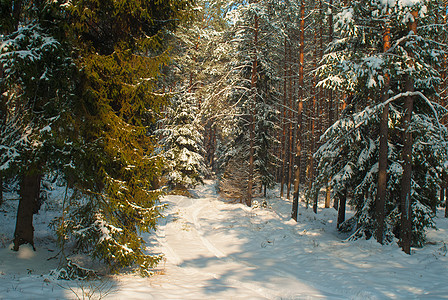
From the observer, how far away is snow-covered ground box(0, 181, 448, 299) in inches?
221

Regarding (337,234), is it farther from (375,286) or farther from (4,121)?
(4,121)

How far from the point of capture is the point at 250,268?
814cm

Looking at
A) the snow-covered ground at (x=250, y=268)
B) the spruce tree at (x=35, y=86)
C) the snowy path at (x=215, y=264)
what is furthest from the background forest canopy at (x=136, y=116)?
the snowy path at (x=215, y=264)

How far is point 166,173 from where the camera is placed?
73.8 feet

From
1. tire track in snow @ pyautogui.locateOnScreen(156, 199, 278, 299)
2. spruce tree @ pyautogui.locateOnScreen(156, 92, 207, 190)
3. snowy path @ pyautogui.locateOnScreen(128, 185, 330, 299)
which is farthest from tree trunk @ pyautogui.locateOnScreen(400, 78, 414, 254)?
spruce tree @ pyautogui.locateOnScreen(156, 92, 207, 190)

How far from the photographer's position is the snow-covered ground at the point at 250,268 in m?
5.61

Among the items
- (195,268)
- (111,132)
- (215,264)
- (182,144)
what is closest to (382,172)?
(215,264)

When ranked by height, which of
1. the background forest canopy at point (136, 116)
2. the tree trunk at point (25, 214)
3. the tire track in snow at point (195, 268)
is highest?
the background forest canopy at point (136, 116)

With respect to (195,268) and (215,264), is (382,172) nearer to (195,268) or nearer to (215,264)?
(215,264)

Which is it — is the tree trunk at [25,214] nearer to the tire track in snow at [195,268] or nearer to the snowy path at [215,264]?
the snowy path at [215,264]

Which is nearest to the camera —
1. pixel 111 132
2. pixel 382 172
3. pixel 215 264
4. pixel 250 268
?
pixel 111 132

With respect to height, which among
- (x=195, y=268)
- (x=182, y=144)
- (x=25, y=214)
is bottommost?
(x=195, y=268)

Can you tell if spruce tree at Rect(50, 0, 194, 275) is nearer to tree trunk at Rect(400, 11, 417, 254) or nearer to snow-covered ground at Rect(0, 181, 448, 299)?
snow-covered ground at Rect(0, 181, 448, 299)

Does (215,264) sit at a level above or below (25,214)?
below
